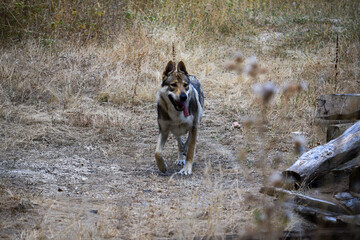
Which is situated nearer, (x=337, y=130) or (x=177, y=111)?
(x=337, y=130)

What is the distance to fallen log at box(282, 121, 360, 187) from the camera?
434 cm

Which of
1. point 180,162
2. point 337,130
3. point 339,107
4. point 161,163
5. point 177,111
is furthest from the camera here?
point 180,162

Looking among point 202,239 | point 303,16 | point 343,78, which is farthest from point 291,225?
point 303,16

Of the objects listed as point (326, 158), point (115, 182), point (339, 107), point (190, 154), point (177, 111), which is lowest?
point (115, 182)

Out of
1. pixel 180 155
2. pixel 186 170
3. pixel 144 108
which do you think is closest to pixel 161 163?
pixel 186 170

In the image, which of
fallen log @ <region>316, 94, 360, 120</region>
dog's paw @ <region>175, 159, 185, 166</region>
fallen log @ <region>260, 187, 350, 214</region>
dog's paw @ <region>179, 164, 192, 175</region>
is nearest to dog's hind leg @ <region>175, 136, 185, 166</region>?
dog's paw @ <region>175, 159, 185, 166</region>

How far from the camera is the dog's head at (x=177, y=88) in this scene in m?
5.87

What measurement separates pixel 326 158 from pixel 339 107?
147 cm

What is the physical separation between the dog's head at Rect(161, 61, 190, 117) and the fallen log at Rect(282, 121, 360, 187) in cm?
191

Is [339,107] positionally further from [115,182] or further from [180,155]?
[115,182]

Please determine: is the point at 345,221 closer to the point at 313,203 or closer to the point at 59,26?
the point at 313,203

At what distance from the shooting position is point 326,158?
174 inches

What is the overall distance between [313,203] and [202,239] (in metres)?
1.17

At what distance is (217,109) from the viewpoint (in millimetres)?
8742
